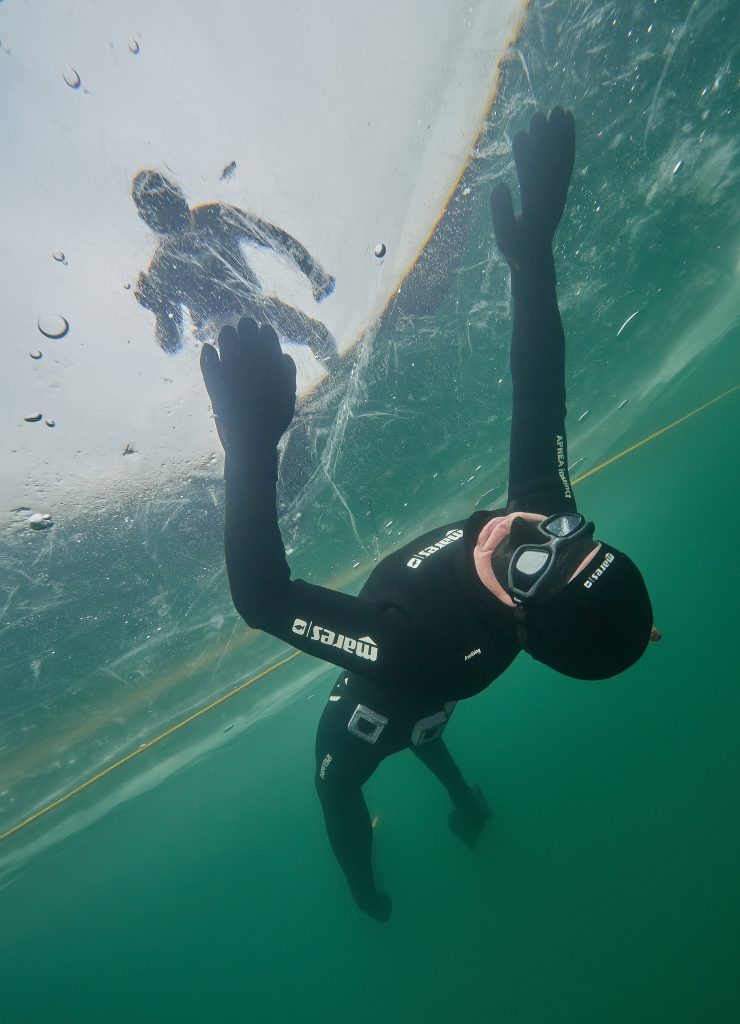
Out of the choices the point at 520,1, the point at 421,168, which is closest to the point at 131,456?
the point at 421,168

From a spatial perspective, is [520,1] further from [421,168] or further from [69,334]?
[69,334]

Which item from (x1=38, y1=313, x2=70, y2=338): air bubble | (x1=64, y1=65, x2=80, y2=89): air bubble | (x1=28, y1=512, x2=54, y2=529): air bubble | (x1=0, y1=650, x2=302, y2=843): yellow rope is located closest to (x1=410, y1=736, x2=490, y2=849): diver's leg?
(x1=28, y1=512, x2=54, y2=529): air bubble

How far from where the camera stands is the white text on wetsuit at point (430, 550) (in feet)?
9.33

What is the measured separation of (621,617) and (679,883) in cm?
1046

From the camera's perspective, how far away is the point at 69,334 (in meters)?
3.42

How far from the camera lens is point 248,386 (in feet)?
9.64

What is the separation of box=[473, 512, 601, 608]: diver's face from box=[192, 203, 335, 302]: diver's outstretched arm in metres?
3.05

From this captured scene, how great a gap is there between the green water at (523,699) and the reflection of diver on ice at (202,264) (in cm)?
183

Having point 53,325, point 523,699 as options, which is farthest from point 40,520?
point 523,699

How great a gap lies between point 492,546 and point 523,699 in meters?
23.4

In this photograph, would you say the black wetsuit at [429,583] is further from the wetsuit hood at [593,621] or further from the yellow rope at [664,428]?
the yellow rope at [664,428]

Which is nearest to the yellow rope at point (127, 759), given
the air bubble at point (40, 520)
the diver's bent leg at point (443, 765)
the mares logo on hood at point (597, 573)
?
the diver's bent leg at point (443, 765)

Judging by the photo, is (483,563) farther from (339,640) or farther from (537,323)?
(537,323)

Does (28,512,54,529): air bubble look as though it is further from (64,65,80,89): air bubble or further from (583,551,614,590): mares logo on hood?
(583,551,614,590): mares logo on hood
